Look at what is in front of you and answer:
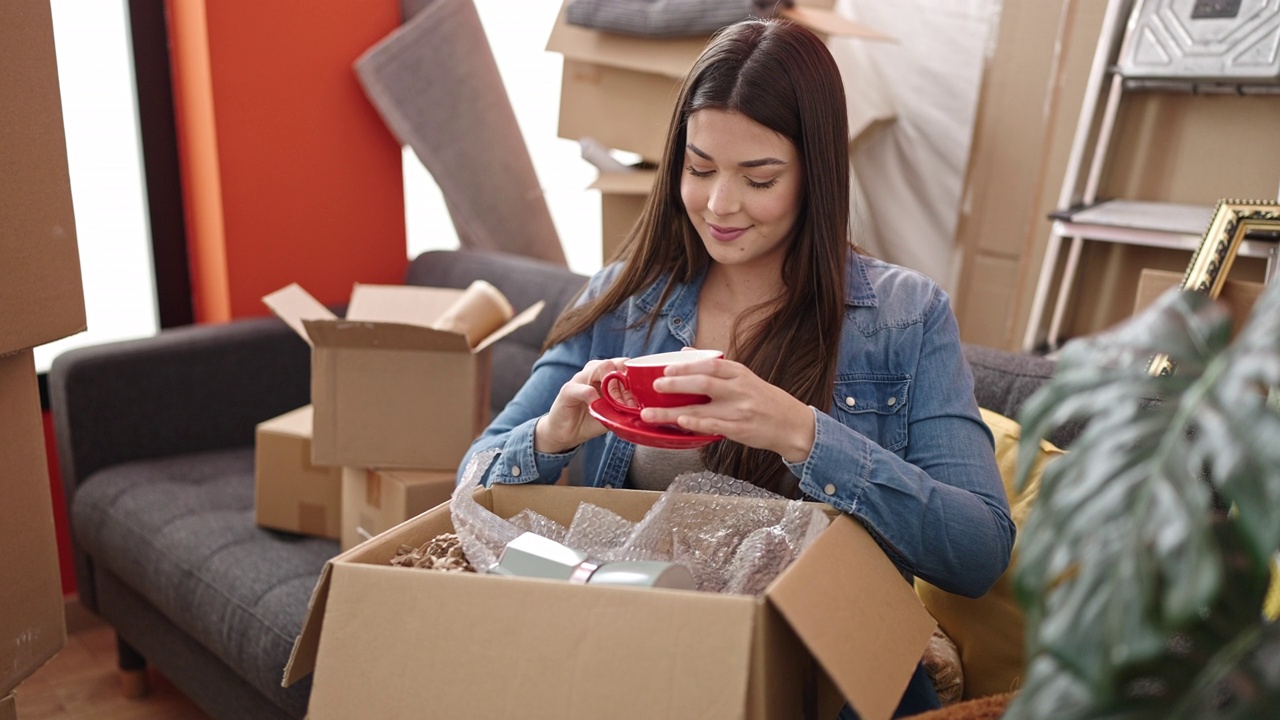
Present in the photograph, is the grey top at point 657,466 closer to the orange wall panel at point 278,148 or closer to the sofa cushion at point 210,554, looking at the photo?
the sofa cushion at point 210,554

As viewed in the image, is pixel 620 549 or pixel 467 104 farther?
pixel 467 104

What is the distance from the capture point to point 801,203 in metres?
1.28

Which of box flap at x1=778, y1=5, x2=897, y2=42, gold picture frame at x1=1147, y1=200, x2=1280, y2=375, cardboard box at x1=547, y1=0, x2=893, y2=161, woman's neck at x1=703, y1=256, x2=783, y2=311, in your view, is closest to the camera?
woman's neck at x1=703, y1=256, x2=783, y2=311

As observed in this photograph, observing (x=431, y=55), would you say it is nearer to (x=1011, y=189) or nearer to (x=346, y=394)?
(x=346, y=394)

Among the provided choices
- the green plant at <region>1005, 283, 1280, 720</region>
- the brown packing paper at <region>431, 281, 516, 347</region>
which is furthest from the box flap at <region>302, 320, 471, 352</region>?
the green plant at <region>1005, 283, 1280, 720</region>

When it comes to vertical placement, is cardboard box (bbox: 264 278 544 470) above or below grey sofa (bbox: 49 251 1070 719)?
above

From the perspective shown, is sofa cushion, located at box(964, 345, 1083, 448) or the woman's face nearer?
the woman's face

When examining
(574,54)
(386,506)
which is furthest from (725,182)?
(574,54)

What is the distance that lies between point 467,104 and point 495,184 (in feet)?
0.77

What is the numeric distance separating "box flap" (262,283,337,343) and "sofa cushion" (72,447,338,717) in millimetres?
425

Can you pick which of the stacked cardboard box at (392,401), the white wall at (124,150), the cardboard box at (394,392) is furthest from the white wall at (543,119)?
the cardboard box at (394,392)

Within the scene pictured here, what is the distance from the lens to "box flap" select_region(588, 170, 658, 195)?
93.4 inches

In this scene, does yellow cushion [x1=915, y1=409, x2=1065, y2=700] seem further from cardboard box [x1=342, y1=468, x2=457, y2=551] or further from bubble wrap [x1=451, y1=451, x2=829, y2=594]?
cardboard box [x1=342, y1=468, x2=457, y2=551]

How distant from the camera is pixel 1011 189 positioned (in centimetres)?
218
